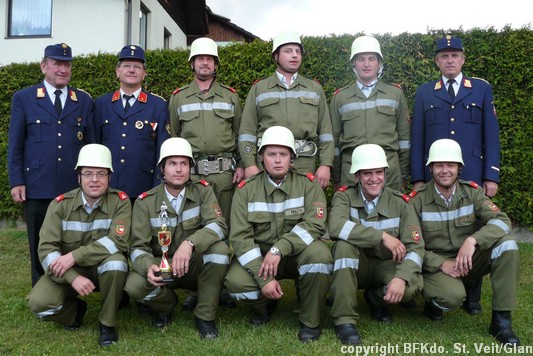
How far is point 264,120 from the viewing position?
506 cm

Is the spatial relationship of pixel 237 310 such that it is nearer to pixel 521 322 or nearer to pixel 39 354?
pixel 39 354

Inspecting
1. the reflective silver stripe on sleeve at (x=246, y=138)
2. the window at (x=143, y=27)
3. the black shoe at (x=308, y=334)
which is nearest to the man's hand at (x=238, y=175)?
the reflective silver stripe on sleeve at (x=246, y=138)

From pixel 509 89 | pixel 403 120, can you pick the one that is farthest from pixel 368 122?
pixel 509 89

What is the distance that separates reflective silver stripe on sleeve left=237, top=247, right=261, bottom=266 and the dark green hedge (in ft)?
13.4

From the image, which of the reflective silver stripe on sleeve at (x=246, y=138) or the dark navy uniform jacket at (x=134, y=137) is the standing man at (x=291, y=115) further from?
the dark navy uniform jacket at (x=134, y=137)

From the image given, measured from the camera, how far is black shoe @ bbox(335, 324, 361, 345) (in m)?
3.83

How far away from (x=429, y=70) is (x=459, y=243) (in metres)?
3.70

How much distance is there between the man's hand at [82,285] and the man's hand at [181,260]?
0.67 m

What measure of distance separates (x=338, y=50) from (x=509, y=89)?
2552 mm

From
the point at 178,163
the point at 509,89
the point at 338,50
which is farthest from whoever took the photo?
the point at 338,50

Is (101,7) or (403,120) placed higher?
(101,7)

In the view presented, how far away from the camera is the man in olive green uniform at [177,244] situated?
13.5 feet

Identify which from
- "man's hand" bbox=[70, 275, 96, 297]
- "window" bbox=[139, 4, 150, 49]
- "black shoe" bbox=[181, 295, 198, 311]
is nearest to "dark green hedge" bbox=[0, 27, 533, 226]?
"black shoe" bbox=[181, 295, 198, 311]

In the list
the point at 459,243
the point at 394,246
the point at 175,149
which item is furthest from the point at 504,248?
the point at 175,149
